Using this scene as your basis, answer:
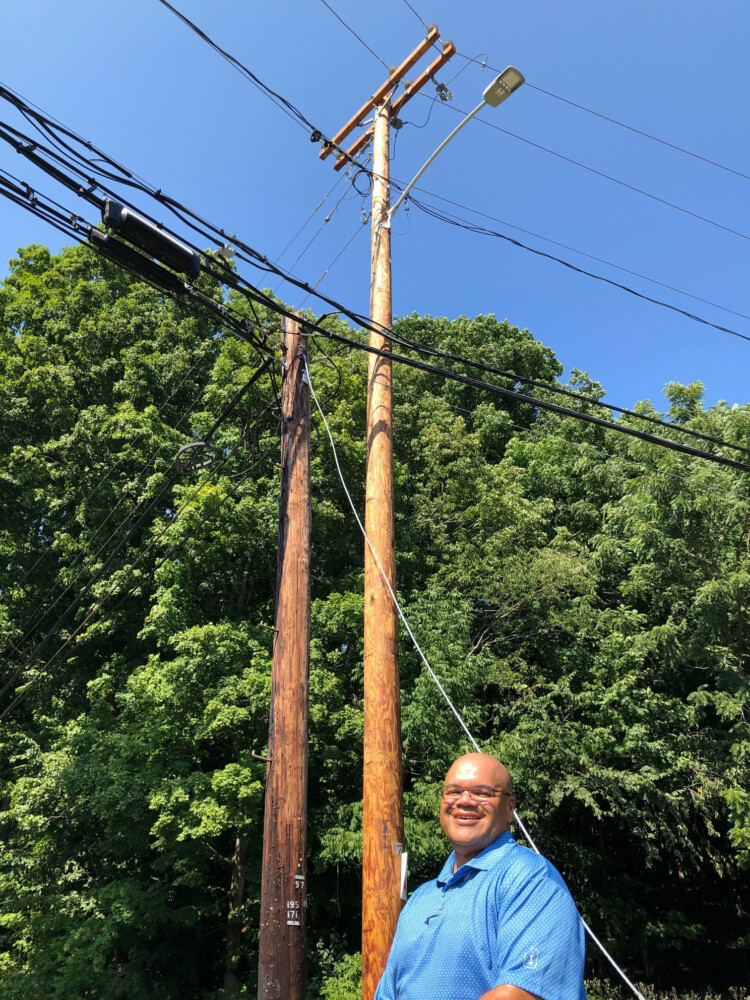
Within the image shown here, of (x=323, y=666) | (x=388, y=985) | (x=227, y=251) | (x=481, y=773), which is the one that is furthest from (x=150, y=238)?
(x=323, y=666)

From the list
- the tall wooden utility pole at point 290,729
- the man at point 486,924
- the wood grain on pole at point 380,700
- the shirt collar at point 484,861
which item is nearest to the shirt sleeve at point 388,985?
the man at point 486,924

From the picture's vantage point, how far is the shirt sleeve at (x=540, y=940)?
5.14 feet

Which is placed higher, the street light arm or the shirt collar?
the street light arm

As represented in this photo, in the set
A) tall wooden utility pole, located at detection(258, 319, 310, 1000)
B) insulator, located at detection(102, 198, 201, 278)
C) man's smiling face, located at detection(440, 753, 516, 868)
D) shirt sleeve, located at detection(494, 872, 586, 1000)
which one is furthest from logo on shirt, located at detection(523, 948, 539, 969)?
insulator, located at detection(102, 198, 201, 278)

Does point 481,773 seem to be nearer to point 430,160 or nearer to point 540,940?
point 540,940

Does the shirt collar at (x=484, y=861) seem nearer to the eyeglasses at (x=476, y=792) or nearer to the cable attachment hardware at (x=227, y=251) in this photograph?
the eyeglasses at (x=476, y=792)

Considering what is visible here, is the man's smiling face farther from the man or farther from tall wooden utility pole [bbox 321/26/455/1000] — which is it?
tall wooden utility pole [bbox 321/26/455/1000]

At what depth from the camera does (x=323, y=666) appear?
1167 centimetres

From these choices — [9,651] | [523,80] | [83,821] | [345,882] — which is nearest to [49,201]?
[523,80]

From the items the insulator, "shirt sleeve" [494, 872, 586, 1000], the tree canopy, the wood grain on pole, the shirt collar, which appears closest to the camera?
"shirt sleeve" [494, 872, 586, 1000]

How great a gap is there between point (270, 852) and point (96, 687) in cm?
903

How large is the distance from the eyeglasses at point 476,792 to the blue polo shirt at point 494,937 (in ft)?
0.47

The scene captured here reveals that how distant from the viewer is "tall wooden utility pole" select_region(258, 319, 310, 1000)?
4.13m

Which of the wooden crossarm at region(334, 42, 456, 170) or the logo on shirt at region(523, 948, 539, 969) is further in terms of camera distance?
the wooden crossarm at region(334, 42, 456, 170)
